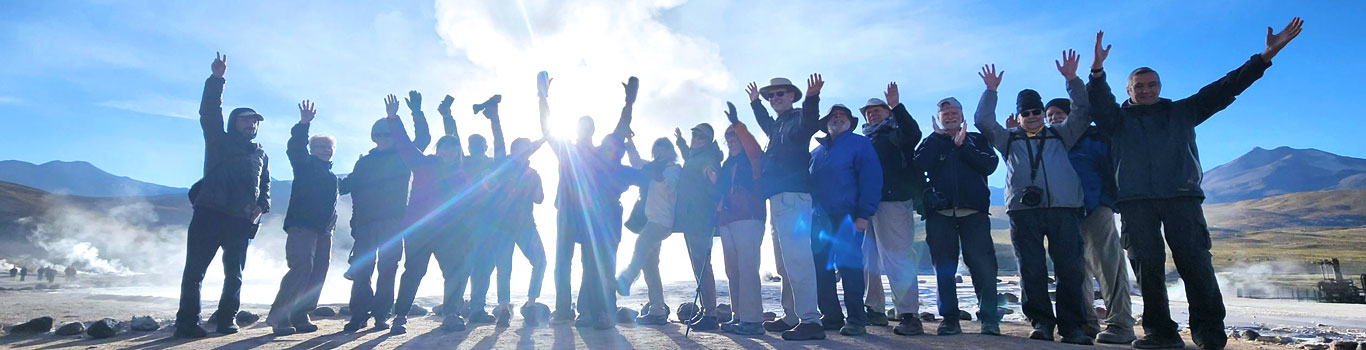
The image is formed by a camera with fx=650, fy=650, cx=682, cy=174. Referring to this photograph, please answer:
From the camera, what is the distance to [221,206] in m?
5.93

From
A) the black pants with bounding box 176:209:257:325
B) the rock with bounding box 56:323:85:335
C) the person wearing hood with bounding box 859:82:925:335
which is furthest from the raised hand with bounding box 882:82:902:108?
the rock with bounding box 56:323:85:335

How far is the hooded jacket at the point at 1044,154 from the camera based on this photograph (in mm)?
5285

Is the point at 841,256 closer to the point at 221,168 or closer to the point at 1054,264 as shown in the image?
the point at 1054,264

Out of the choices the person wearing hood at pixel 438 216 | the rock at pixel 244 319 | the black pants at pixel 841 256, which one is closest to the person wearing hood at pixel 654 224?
the person wearing hood at pixel 438 216

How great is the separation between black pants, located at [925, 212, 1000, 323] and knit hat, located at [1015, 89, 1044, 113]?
3.41 ft

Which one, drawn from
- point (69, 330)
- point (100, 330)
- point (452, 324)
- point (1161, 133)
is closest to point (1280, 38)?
point (1161, 133)

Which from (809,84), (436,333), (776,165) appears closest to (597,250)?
(436,333)

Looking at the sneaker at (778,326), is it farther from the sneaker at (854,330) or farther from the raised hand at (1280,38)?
the raised hand at (1280,38)

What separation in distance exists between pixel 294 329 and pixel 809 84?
5.34m

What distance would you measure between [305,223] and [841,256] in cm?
548

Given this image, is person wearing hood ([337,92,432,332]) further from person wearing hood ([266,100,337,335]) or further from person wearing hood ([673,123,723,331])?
person wearing hood ([673,123,723,331])

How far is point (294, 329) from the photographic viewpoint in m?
6.23

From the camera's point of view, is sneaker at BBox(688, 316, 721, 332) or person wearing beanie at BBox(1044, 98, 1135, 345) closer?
person wearing beanie at BBox(1044, 98, 1135, 345)

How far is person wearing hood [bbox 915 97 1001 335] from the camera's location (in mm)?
5734
